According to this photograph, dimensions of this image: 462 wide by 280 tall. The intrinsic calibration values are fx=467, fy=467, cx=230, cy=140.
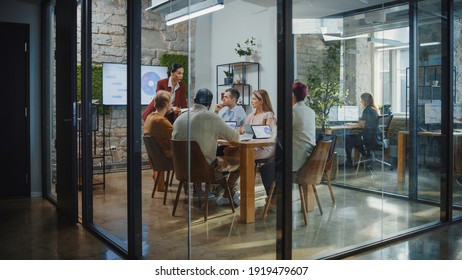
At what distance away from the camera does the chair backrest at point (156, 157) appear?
3205mm

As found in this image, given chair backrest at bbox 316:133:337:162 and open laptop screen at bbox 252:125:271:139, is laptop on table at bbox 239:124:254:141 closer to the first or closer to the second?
open laptop screen at bbox 252:125:271:139

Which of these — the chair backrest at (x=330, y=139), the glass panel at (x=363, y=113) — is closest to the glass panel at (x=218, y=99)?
the glass panel at (x=363, y=113)

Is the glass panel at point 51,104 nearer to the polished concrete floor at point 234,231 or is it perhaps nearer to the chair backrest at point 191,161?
the polished concrete floor at point 234,231

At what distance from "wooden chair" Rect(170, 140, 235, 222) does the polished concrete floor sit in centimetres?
11

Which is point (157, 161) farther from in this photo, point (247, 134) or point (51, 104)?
point (51, 104)

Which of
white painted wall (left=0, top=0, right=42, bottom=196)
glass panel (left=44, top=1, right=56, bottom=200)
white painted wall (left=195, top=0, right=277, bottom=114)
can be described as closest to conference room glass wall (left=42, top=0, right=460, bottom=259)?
white painted wall (left=195, top=0, right=277, bottom=114)

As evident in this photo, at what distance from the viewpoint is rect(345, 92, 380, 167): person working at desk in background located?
371 cm

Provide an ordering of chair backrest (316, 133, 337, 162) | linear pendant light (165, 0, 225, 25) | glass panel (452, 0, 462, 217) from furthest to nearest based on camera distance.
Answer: glass panel (452, 0, 462, 217) → chair backrest (316, 133, 337, 162) → linear pendant light (165, 0, 225, 25)

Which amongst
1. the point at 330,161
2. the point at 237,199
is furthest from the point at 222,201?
the point at 330,161

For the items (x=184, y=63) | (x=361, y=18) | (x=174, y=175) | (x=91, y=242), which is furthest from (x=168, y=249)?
(x=361, y=18)

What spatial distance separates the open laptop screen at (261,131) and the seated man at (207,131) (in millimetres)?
128

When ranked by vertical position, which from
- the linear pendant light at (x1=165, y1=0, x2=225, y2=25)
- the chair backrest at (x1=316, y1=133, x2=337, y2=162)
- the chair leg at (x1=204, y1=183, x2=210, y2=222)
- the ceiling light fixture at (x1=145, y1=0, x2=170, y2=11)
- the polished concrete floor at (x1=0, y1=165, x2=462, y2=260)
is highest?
the ceiling light fixture at (x1=145, y1=0, x2=170, y2=11)

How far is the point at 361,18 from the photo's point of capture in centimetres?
378

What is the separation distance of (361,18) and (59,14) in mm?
3281
